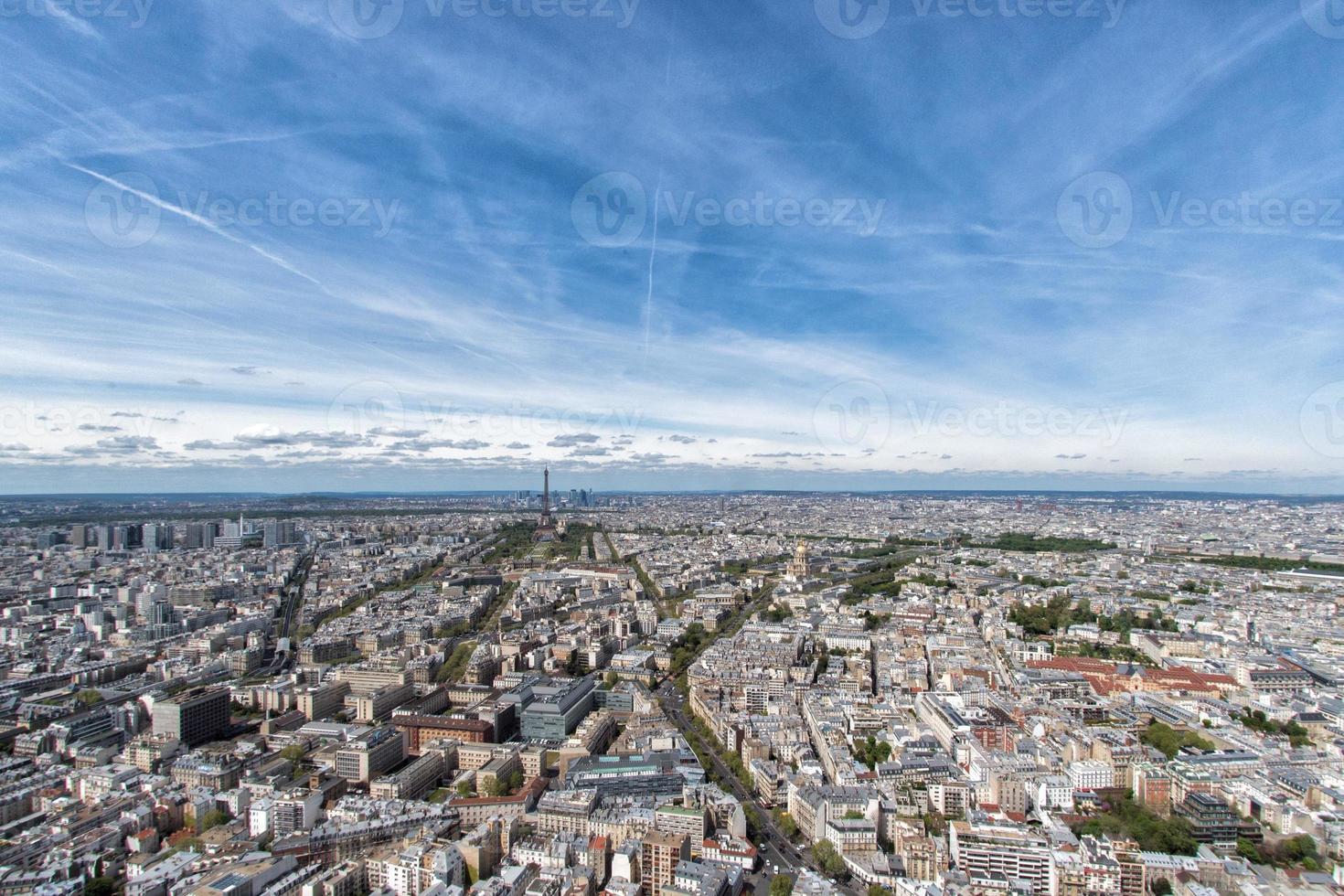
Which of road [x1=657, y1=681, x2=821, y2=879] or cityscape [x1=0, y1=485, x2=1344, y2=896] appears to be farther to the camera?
road [x1=657, y1=681, x2=821, y2=879]

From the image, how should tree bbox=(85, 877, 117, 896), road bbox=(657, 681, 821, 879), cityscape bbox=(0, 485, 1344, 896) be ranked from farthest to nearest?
A: 1. road bbox=(657, 681, 821, 879)
2. cityscape bbox=(0, 485, 1344, 896)
3. tree bbox=(85, 877, 117, 896)

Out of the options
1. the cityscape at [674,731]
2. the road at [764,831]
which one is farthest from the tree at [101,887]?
the road at [764,831]

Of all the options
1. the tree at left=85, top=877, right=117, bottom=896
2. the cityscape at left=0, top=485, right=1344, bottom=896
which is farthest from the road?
the tree at left=85, top=877, right=117, bottom=896

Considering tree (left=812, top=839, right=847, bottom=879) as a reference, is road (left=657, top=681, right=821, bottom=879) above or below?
below

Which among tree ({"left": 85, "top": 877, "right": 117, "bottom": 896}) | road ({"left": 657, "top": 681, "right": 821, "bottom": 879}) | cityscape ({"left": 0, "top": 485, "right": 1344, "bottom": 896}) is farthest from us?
road ({"left": 657, "top": 681, "right": 821, "bottom": 879})

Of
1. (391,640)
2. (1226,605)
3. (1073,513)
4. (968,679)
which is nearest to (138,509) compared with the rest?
(391,640)

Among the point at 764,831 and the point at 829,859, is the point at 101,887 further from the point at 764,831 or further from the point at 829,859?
the point at 829,859

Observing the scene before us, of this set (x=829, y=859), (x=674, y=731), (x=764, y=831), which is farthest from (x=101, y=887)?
(x=829, y=859)

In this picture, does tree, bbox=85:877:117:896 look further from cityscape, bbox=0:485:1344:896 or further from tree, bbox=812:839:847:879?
tree, bbox=812:839:847:879
